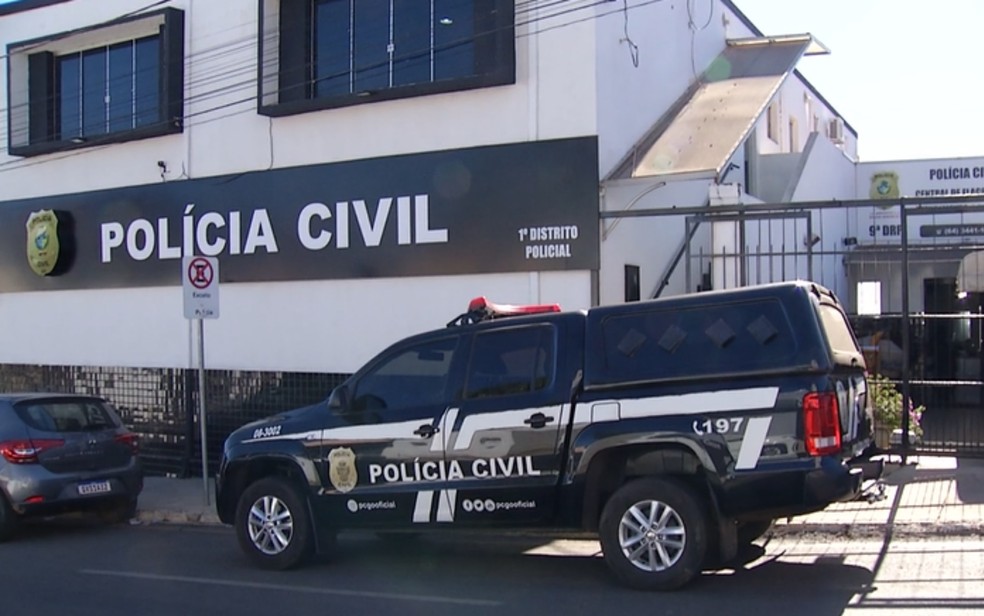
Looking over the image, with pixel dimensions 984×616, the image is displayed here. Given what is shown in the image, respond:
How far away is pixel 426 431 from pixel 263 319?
767 centimetres

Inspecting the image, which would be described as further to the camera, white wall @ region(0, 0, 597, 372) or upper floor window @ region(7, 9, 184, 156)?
upper floor window @ region(7, 9, 184, 156)

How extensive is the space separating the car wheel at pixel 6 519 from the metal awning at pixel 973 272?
1350 cm

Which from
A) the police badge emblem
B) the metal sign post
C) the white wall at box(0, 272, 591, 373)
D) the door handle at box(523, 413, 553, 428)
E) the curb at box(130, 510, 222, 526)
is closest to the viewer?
the door handle at box(523, 413, 553, 428)

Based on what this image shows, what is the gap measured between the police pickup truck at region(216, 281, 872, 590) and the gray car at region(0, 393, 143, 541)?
2900mm

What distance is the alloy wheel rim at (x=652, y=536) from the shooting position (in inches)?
299

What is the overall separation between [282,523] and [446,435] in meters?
1.80

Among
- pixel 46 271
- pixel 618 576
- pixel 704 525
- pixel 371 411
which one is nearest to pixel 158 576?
pixel 371 411

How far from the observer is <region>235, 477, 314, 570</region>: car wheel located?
9109 millimetres

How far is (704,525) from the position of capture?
753 cm

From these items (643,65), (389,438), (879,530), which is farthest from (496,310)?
(643,65)

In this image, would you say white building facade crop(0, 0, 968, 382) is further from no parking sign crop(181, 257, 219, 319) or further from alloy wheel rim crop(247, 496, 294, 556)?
alloy wheel rim crop(247, 496, 294, 556)

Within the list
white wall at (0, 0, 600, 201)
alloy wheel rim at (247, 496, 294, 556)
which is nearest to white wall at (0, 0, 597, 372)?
white wall at (0, 0, 600, 201)

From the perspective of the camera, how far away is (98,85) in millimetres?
18344

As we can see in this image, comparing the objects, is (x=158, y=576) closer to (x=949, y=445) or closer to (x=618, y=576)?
(x=618, y=576)
